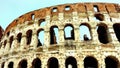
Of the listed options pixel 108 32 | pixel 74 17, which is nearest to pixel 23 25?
pixel 74 17

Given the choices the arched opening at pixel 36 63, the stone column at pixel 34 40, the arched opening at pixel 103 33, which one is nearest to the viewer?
the arched opening at pixel 36 63

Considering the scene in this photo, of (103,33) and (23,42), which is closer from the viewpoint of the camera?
(23,42)

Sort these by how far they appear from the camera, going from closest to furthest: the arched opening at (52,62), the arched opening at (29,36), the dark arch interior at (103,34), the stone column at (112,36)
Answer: the arched opening at (52,62) < the stone column at (112,36) < the dark arch interior at (103,34) < the arched opening at (29,36)

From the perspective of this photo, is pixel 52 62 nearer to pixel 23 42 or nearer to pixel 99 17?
pixel 23 42

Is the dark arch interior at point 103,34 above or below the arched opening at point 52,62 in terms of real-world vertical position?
above

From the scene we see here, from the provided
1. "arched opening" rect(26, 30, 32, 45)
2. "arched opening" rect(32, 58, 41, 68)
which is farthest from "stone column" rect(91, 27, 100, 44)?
"arched opening" rect(26, 30, 32, 45)

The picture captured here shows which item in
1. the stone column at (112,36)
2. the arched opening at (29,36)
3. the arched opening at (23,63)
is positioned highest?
the arched opening at (29,36)

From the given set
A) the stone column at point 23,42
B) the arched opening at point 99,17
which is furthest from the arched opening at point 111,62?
the stone column at point 23,42

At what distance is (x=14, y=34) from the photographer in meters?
21.9

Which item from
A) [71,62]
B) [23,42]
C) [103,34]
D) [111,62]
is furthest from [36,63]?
[103,34]

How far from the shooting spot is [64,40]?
1872cm

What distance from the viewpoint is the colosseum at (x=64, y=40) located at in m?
17.8

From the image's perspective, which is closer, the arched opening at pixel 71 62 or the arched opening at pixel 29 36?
the arched opening at pixel 71 62

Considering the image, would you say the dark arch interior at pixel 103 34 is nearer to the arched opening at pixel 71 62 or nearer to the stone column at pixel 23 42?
the arched opening at pixel 71 62
